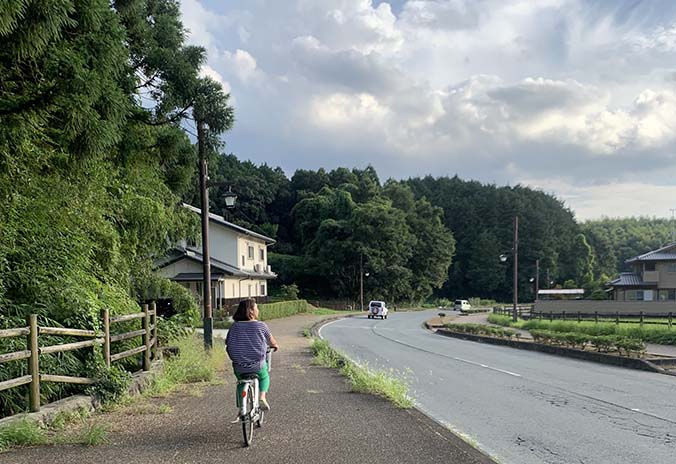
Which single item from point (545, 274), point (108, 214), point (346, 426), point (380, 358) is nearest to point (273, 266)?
point (545, 274)

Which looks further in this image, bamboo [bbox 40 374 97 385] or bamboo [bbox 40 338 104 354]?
bamboo [bbox 40 338 104 354]

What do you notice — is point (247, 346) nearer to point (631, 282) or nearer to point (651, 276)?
point (651, 276)

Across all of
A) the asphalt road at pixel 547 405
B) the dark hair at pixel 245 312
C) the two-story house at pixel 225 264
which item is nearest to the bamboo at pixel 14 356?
the dark hair at pixel 245 312

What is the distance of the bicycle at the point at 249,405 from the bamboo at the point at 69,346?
2.54m

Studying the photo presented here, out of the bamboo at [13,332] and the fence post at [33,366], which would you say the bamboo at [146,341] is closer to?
the fence post at [33,366]

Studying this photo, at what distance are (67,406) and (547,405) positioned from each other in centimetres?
832

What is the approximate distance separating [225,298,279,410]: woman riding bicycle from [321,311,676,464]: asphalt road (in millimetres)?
2777

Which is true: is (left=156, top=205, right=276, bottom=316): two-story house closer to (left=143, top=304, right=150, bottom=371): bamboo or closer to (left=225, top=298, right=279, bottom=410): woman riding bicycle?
(left=143, top=304, right=150, bottom=371): bamboo

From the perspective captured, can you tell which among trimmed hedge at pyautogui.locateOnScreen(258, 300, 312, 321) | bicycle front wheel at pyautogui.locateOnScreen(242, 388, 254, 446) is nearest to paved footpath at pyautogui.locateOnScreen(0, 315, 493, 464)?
bicycle front wheel at pyautogui.locateOnScreen(242, 388, 254, 446)

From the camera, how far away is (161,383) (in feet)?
33.7

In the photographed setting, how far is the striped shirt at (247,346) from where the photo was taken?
278 inches

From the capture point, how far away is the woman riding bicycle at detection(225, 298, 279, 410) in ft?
23.2

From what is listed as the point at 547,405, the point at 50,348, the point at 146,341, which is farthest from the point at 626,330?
the point at 50,348

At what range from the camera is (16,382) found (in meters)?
6.71
